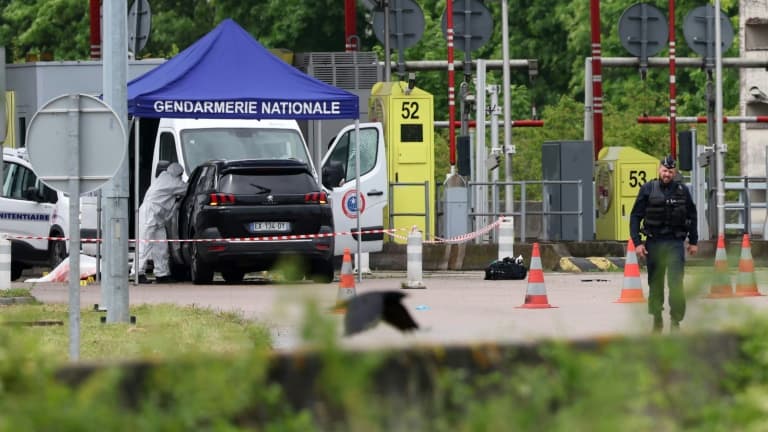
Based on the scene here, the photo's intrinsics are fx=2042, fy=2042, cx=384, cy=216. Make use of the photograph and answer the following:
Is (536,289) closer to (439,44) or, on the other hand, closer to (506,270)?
(506,270)

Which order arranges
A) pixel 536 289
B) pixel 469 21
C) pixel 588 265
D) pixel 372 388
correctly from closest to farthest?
pixel 372 388 < pixel 536 289 < pixel 588 265 < pixel 469 21

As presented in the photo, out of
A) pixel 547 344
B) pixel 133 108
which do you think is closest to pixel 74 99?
pixel 547 344

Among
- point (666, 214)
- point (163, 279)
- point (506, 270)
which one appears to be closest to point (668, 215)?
point (666, 214)

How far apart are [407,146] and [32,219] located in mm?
6689

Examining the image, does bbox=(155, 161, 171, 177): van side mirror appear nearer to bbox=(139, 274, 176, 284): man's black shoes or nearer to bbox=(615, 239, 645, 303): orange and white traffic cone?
bbox=(139, 274, 176, 284): man's black shoes

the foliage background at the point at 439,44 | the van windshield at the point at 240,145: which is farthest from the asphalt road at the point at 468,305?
the foliage background at the point at 439,44

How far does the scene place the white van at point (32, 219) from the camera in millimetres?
29547

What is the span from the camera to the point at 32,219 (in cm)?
2986

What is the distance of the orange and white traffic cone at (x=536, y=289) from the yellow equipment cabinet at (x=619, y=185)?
532 inches

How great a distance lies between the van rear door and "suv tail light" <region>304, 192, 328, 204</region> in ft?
3.90

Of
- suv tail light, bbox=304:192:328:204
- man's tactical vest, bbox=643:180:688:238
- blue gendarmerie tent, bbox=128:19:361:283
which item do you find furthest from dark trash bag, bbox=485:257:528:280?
man's tactical vest, bbox=643:180:688:238

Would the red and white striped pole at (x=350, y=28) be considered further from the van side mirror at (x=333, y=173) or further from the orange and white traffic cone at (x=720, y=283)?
the orange and white traffic cone at (x=720, y=283)

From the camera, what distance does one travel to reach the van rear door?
28.3 meters

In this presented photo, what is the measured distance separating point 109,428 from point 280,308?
1.78 ft
